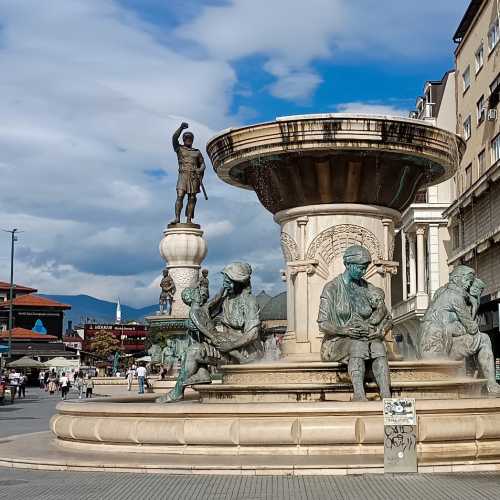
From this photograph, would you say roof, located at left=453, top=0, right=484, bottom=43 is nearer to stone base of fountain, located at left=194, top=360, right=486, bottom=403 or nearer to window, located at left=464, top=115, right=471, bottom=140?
window, located at left=464, top=115, right=471, bottom=140

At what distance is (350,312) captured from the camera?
10.3 m

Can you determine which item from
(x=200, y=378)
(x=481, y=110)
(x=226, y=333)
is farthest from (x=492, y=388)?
(x=481, y=110)

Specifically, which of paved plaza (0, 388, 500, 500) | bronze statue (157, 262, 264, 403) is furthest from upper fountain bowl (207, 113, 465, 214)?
paved plaza (0, 388, 500, 500)

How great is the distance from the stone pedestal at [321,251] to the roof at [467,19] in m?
30.4

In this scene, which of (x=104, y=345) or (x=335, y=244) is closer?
(x=335, y=244)

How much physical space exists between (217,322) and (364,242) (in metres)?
2.49

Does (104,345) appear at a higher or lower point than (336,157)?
higher

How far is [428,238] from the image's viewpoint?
5072 centimetres

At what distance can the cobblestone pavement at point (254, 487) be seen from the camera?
7.17 m

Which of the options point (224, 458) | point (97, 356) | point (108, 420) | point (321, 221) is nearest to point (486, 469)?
point (224, 458)

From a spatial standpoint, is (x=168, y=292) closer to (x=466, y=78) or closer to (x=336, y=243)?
(x=336, y=243)

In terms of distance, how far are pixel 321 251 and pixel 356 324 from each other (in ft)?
9.36

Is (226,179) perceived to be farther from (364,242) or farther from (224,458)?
(224,458)

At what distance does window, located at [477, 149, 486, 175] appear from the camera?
39844 mm
